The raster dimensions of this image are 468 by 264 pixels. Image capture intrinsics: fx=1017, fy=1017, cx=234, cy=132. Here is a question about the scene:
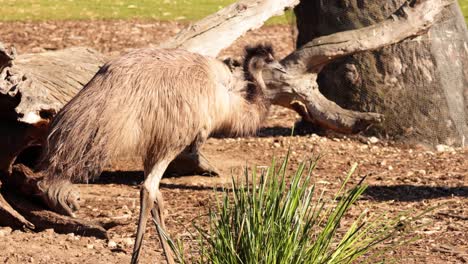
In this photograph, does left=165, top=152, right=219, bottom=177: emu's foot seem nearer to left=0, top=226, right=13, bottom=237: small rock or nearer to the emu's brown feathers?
left=0, top=226, right=13, bottom=237: small rock

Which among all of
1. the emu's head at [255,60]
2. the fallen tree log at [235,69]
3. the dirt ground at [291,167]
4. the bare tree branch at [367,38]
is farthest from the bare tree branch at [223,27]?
the emu's head at [255,60]

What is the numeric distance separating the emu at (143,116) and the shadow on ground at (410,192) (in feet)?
7.18

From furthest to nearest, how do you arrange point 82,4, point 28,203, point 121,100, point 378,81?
point 82,4
point 378,81
point 28,203
point 121,100

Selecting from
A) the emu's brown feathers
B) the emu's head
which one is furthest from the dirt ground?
the emu's head

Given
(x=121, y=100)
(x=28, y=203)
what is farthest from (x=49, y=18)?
(x=121, y=100)

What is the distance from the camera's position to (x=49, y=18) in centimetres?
1803

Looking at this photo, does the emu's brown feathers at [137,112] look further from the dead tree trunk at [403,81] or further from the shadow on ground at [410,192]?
the dead tree trunk at [403,81]

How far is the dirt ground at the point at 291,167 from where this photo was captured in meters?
6.34

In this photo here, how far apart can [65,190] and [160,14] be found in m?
11.9

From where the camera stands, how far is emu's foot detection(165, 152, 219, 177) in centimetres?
849

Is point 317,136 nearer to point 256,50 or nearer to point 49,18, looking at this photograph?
point 256,50

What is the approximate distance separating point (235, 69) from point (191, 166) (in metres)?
1.90

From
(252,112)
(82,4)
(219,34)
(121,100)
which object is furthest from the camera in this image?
(82,4)

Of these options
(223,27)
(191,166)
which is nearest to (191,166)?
(191,166)
